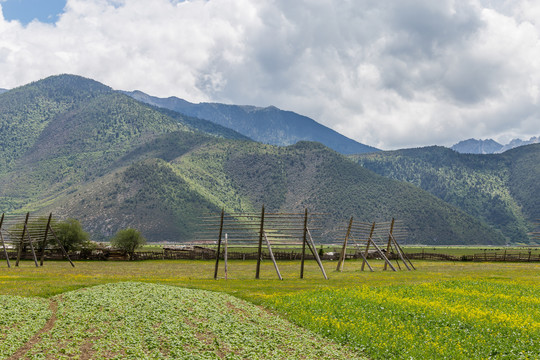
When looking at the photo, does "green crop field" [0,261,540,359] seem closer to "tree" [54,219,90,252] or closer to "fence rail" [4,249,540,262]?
"fence rail" [4,249,540,262]

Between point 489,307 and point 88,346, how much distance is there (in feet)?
60.6

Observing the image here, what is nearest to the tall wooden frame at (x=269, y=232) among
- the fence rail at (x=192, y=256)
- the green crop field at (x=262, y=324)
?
the green crop field at (x=262, y=324)

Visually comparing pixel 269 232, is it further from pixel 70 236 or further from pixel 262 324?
pixel 70 236

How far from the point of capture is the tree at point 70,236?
73.6m

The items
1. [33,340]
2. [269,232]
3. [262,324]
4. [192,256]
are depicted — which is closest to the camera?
[33,340]

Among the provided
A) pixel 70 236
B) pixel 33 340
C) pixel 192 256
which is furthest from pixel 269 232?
pixel 70 236

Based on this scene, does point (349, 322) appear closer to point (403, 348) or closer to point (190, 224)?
point (403, 348)

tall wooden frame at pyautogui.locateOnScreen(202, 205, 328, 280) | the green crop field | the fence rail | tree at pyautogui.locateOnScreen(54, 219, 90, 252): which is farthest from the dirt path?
tree at pyautogui.locateOnScreen(54, 219, 90, 252)

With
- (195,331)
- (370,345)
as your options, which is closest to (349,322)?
(370,345)

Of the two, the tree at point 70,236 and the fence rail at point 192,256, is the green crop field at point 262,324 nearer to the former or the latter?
the fence rail at point 192,256

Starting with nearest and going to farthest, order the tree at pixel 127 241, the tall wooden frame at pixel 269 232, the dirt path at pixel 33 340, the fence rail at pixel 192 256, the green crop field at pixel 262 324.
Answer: the dirt path at pixel 33 340, the green crop field at pixel 262 324, the tall wooden frame at pixel 269 232, the fence rail at pixel 192 256, the tree at pixel 127 241

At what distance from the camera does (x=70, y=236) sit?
74.5 meters

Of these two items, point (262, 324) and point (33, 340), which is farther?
point (262, 324)

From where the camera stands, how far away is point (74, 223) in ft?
255
